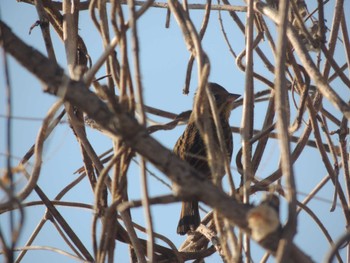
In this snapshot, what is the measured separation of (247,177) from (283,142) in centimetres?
34

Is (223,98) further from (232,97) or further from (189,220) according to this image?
(189,220)

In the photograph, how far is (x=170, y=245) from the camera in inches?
97.7

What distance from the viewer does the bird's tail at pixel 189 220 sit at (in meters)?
3.31

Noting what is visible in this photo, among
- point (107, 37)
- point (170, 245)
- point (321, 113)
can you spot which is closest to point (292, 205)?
point (107, 37)

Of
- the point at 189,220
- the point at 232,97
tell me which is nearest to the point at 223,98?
the point at 232,97

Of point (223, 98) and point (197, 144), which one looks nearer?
point (197, 144)

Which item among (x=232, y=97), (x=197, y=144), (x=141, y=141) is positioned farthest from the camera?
(x=232, y=97)

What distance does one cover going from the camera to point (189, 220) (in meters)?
3.35

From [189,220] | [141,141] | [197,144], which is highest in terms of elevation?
[197,144]

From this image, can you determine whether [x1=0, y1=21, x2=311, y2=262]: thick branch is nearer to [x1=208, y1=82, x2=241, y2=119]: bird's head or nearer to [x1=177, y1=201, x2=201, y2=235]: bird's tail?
[x1=177, y1=201, x2=201, y2=235]: bird's tail

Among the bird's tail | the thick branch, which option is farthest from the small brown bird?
the thick branch

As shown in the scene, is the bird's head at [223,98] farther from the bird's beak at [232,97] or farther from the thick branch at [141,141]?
the thick branch at [141,141]

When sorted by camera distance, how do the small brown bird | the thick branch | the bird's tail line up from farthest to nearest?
1. the small brown bird
2. the bird's tail
3. the thick branch

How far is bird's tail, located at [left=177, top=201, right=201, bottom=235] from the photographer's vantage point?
3314 mm
